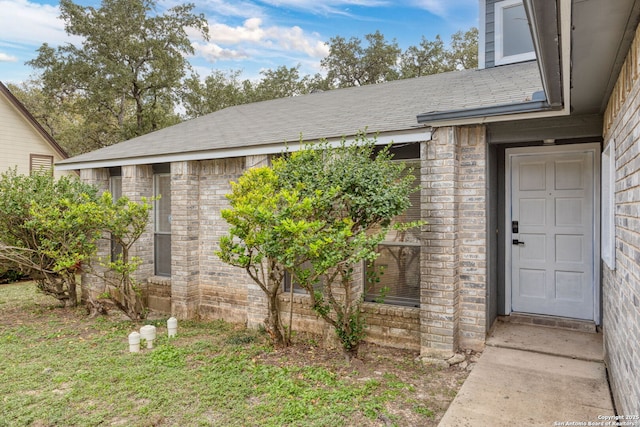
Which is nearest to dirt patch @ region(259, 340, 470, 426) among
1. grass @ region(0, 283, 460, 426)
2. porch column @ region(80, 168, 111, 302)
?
grass @ region(0, 283, 460, 426)

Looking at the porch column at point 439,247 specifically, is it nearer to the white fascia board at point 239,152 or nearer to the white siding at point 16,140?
the white fascia board at point 239,152

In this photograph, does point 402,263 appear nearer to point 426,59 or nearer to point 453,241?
point 453,241

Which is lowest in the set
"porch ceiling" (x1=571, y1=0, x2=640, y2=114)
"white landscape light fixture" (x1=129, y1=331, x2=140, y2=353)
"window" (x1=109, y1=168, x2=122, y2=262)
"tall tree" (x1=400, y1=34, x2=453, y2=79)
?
"white landscape light fixture" (x1=129, y1=331, x2=140, y2=353)

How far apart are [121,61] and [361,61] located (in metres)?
12.4

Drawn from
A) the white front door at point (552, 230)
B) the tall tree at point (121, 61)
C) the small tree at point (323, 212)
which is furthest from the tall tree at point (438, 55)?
the small tree at point (323, 212)

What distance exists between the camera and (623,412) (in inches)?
113

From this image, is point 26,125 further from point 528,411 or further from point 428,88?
point 528,411

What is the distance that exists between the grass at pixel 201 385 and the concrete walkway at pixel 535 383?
0.38 meters

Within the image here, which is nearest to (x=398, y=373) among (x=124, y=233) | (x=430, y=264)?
(x=430, y=264)

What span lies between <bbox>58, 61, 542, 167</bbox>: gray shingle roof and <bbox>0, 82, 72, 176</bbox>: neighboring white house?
584 centimetres

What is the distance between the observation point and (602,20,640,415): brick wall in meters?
2.36

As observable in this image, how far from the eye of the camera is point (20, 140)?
12.9m

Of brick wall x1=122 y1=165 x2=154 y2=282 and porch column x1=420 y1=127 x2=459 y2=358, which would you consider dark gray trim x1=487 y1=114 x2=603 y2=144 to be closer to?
porch column x1=420 y1=127 x2=459 y2=358

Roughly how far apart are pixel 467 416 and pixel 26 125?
14982 millimetres
